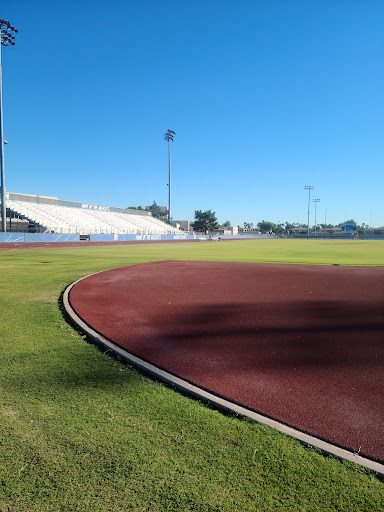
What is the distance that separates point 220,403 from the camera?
131 inches

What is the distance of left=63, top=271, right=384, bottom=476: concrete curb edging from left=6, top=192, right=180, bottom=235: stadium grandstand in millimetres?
40716

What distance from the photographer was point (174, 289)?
9883mm

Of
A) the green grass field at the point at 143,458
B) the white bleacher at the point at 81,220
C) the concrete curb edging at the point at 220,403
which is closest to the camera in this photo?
the green grass field at the point at 143,458

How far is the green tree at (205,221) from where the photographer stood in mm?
122375

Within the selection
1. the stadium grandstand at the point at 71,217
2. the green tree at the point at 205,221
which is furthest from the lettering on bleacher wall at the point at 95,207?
the green tree at the point at 205,221

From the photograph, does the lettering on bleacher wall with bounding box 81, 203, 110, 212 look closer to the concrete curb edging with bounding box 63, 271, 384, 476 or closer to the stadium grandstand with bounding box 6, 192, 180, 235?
the stadium grandstand with bounding box 6, 192, 180, 235

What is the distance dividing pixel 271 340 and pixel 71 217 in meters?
59.5

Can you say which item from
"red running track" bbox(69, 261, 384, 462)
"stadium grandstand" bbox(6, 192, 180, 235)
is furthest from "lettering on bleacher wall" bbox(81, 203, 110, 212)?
"red running track" bbox(69, 261, 384, 462)

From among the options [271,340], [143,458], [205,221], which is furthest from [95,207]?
[143,458]

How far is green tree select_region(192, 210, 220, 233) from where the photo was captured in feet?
401

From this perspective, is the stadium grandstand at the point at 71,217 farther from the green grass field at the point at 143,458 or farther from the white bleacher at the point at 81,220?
the green grass field at the point at 143,458

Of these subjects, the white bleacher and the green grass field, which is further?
the white bleacher

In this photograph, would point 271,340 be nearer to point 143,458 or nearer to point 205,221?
point 143,458

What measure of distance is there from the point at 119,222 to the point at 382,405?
69725mm
